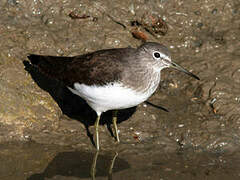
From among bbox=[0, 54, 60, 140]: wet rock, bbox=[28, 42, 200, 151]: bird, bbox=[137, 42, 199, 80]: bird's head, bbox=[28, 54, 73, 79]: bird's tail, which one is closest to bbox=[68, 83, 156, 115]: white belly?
bbox=[28, 42, 200, 151]: bird

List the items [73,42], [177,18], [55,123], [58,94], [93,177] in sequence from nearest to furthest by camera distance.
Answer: [93,177]
[55,123]
[58,94]
[73,42]
[177,18]

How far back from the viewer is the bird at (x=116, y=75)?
616 centimetres

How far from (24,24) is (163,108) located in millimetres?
3006

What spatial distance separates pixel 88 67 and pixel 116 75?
0.49 meters

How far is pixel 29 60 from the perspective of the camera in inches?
291

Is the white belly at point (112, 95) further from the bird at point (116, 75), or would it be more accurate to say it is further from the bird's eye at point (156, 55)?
the bird's eye at point (156, 55)

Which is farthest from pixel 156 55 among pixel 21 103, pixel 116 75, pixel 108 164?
pixel 21 103

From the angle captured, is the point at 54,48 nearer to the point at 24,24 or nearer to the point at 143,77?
the point at 24,24

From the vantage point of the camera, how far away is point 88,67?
21.2ft

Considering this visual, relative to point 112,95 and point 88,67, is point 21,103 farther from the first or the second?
point 112,95

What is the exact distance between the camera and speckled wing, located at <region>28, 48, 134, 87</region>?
6.27m

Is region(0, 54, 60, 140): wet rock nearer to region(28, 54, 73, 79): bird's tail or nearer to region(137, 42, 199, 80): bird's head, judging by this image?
region(28, 54, 73, 79): bird's tail

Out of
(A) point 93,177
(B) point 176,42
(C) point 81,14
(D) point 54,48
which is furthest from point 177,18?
(A) point 93,177

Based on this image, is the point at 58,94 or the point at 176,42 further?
the point at 176,42
